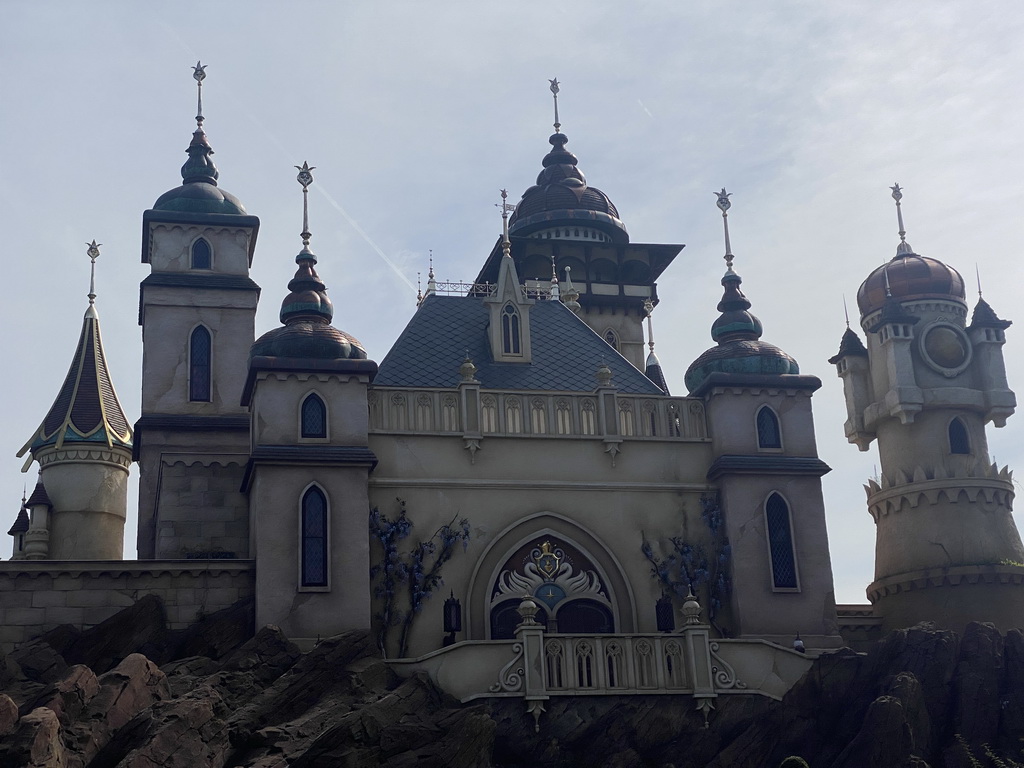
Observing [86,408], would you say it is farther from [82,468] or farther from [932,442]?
[932,442]

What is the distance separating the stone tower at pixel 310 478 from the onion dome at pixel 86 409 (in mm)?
13412

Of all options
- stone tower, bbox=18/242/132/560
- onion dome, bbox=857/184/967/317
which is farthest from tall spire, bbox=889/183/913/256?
stone tower, bbox=18/242/132/560

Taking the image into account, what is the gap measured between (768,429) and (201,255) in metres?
17.8

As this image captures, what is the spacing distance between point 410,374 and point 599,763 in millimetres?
11458

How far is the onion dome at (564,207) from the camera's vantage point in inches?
2309

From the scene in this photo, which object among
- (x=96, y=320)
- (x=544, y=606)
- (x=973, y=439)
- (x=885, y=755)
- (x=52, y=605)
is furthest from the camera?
(x=96, y=320)

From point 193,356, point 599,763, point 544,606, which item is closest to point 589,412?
point 544,606

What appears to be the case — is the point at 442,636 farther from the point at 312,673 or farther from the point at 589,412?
the point at 589,412

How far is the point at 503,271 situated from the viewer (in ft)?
131

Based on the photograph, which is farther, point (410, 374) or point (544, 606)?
point (410, 374)

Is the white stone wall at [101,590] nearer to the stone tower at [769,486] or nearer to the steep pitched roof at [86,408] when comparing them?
the stone tower at [769,486]

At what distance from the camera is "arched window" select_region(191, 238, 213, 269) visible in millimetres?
44531

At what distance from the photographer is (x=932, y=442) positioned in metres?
41.1

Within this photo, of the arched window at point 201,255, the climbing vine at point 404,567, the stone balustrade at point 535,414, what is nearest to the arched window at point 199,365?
the arched window at point 201,255
